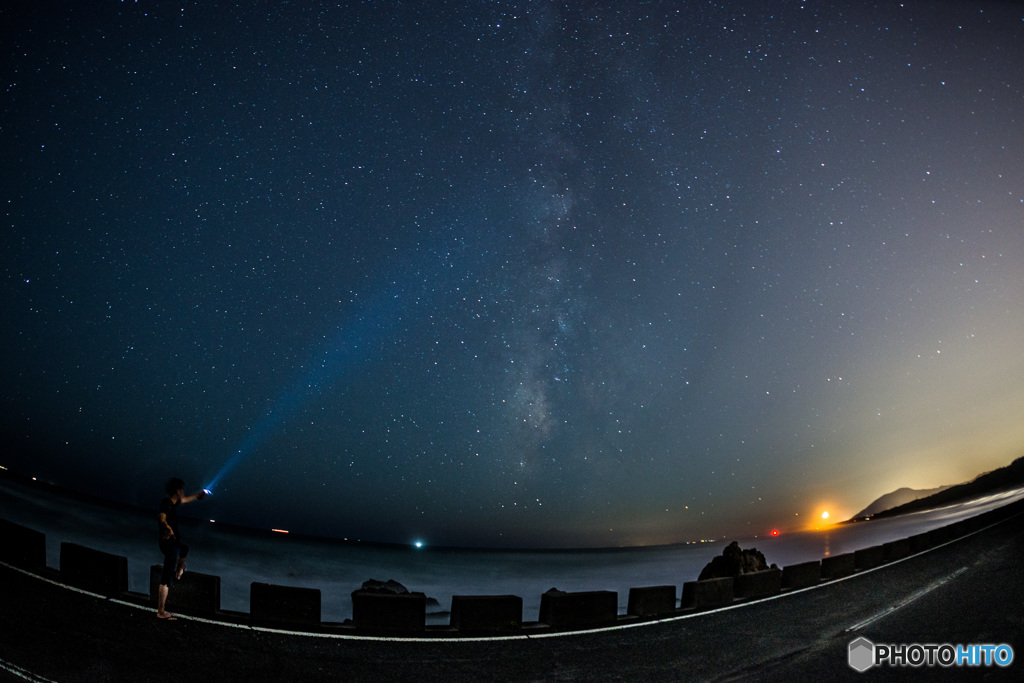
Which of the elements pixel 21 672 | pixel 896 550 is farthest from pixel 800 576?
pixel 21 672

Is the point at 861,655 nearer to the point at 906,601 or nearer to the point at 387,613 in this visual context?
the point at 906,601

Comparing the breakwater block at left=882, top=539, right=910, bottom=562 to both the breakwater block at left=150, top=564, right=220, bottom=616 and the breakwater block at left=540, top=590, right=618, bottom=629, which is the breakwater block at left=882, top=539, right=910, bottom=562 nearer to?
the breakwater block at left=540, top=590, right=618, bottom=629

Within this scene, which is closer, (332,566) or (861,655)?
(861,655)

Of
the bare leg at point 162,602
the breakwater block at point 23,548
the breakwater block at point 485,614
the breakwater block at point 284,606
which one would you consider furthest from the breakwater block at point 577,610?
the breakwater block at point 23,548

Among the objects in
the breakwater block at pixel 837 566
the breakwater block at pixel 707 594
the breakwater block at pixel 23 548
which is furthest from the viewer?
the breakwater block at pixel 837 566

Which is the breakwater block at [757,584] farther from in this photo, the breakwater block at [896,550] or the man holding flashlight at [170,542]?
the man holding flashlight at [170,542]

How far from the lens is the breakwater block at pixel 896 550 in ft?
35.3

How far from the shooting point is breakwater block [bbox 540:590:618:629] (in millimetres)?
6547

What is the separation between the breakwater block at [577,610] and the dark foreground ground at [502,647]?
341 millimetres

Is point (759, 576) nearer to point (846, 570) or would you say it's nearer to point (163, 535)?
point (846, 570)

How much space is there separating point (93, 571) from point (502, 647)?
18.2 ft

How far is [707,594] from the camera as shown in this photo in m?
7.60

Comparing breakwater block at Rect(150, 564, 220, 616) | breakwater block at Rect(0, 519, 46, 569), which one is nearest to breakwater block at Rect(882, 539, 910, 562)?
breakwater block at Rect(150, 564, 220, 616)

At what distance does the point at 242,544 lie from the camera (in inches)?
3337
